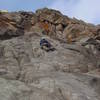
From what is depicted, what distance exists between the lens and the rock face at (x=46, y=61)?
36344mm

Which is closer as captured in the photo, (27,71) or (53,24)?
(27,71)

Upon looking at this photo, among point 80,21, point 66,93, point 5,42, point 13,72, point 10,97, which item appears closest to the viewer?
point 10,97

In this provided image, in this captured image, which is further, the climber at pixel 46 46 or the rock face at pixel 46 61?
the climber at pixel 46 46

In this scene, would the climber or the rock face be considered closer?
the rock face

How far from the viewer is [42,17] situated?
7412 centimetres

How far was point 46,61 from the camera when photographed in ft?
154

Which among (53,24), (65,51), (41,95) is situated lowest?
(41,95)

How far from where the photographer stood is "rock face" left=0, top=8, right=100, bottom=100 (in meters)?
36.3

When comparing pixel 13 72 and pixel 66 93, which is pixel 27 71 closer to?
pixel 13 72

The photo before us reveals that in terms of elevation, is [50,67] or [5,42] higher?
[5,42]

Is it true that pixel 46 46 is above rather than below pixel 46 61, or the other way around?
above

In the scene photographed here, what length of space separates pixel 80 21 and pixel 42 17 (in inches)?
340

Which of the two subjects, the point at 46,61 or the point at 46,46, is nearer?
the point at 46,61

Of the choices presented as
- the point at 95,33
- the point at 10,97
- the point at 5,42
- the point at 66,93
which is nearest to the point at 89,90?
the point at 66,93
